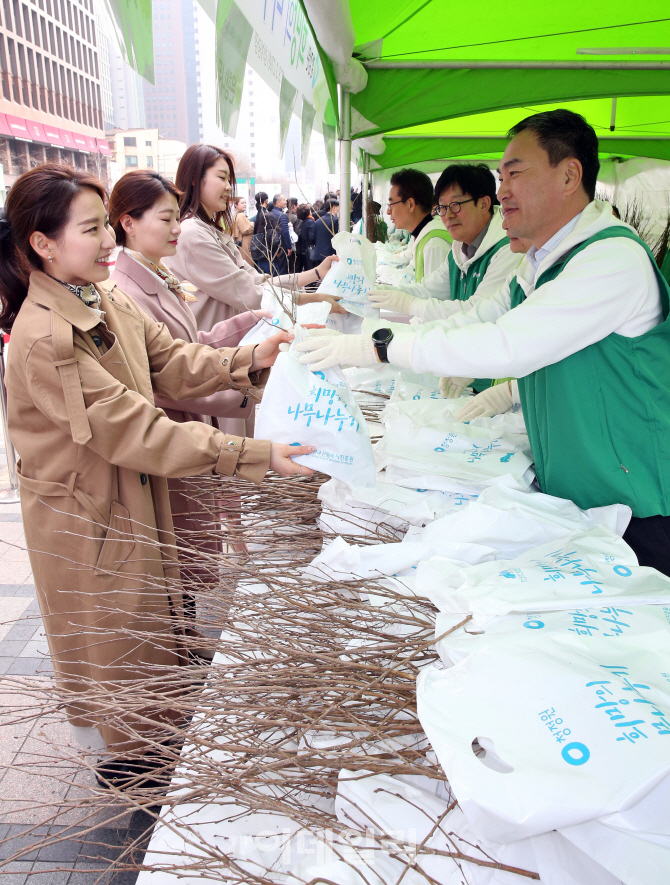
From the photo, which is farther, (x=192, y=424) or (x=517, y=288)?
(x=517, y=288)

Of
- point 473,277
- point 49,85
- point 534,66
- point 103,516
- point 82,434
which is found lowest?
point 103,516

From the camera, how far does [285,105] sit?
1961 mm

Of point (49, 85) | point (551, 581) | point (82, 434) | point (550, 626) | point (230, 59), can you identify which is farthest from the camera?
point (49, 85)

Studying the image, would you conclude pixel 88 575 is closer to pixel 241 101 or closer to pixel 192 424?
pixel 192 424

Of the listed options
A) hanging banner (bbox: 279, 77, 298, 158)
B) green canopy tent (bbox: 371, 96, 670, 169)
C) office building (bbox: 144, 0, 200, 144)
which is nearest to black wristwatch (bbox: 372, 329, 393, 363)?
office building (bbox: 144, 0, 200, 144)

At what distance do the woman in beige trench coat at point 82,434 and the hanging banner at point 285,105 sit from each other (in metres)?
0.65

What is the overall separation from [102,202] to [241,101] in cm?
44

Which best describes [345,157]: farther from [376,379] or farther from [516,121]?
[516,121]

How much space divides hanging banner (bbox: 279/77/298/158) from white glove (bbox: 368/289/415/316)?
721mm

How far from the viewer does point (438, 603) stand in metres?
1.13

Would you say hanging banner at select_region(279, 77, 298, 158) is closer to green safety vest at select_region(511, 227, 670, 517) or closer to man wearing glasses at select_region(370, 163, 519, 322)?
man wearing glasses at select_region(370, 163, 519, 322)

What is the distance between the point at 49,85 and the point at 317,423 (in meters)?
18.8

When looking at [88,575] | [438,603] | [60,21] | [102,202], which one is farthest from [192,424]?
[60,21]

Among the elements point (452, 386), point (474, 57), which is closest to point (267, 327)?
point (452, 386)
